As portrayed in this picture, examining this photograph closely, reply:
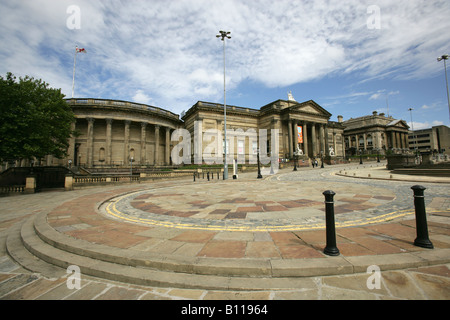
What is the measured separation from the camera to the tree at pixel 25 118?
1703 centimetres

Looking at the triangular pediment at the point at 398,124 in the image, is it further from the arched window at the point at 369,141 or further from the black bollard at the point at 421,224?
the black bollard at the point at 421,224

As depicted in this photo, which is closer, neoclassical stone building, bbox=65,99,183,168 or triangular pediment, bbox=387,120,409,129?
neoclassical stone building, bbox=65,99,183,168

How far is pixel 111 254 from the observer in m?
3.28

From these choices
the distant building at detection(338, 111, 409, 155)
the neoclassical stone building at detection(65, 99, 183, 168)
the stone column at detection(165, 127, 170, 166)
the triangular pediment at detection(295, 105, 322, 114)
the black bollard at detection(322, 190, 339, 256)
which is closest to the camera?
the black bollard at detection(322, 190, 339, 256)

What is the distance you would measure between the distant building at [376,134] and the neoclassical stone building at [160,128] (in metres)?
30.6

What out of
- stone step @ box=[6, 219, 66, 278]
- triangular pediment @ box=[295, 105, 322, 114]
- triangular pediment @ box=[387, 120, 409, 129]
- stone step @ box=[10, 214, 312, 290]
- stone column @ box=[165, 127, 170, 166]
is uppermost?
triangular pediment @ box=[387, 120, 409, 129]

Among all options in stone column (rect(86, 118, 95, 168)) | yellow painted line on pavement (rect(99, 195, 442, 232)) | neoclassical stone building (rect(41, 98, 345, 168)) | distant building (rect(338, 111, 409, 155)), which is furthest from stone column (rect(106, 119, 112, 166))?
distant building (rect(338, 111, 409, 155))

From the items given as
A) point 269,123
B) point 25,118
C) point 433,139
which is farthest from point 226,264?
point 433,139

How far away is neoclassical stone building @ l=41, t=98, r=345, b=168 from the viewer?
3500 centimetres

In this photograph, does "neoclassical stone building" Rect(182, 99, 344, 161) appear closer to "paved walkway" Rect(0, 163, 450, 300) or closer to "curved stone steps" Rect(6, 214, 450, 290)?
"paved walkway" Rect(0, 163, 450, 300)

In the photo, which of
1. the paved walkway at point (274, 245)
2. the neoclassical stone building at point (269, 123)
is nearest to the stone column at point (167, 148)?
the neoclassical stone building at point (269, 123)

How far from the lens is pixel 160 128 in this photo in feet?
143

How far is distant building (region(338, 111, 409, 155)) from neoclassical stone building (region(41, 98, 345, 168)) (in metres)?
30.6

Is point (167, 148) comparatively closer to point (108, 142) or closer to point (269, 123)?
point (108, 142)
